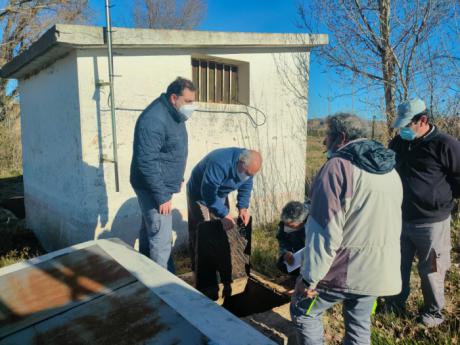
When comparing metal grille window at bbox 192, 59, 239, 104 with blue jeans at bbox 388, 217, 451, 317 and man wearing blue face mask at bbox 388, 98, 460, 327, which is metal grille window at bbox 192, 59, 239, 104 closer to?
man wearing blue face mask at bbox 388, 98, 460, 327

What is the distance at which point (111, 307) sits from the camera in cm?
171

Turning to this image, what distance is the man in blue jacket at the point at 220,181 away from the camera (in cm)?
339

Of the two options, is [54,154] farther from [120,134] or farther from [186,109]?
[186,109]

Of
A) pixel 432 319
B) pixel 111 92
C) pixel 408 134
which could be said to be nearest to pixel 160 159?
pixel 111 92

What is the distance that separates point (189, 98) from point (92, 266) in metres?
1.87

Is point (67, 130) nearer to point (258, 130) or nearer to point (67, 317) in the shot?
point (258, 130)

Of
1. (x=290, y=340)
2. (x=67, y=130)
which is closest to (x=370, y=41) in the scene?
(x=67, y=130)

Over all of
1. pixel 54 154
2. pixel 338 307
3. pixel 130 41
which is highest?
pixel 130 41

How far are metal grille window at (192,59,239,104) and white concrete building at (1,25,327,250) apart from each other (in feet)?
0.06

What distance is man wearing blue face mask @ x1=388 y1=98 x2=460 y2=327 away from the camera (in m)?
2.85

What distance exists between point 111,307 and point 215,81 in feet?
15.6

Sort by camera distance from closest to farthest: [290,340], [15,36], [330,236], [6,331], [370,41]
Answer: [6,331], [330,236], [290,340], [370,41], [15,36]

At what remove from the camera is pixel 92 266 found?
215 centimetres

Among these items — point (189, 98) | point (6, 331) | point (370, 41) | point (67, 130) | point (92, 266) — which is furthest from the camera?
point (370, 41)
